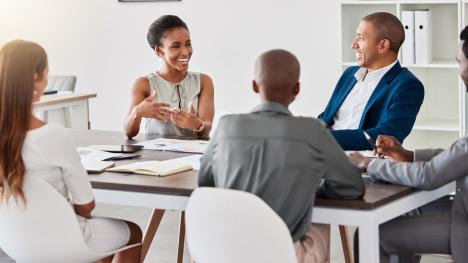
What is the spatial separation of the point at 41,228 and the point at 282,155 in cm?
81

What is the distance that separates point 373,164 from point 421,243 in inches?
12.3

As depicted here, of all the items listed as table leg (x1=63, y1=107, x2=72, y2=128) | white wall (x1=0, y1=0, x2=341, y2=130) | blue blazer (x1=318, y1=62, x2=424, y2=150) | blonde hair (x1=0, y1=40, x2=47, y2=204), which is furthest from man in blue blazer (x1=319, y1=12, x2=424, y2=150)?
table leg (x1=63, y1=107, x2=72, y2=128)

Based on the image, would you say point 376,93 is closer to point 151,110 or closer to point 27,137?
point 151,110

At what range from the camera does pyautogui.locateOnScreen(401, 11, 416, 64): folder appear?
16.5 ft

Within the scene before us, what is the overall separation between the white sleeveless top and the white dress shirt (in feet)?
2.16

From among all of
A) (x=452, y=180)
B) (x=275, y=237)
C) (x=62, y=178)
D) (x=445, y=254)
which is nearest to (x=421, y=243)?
(x=445, y=254)

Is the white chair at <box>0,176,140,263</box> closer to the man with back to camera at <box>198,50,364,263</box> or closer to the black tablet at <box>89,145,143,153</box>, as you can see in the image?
the man with back to camera at <box>198,50,364,263</box>

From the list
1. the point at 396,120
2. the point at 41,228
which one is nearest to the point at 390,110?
the point at 396,120

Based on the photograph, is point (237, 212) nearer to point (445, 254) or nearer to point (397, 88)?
point (445, 254)

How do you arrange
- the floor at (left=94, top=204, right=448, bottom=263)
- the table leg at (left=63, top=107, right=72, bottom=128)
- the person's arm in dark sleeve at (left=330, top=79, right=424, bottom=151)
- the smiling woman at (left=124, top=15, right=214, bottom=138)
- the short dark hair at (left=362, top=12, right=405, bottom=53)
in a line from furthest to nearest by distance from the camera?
1. the table leg at (left=63, top=107, right=72, bottom=128)
2. the floor at (left=94, top=204, right=448, bottom=263)
3. the smiling woman at (left=124, top=15, right=214, bottom=138)
4. the short dark hair at (left=362, top=12, right=405, bottom=53)
5. the person's arm in dark sleeve at (left=330, top=79, right=424, bottom=151)

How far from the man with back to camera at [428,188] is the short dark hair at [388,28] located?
80cm

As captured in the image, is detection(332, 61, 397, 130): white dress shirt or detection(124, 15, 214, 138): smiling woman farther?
detection(124, 15, 214, 138): smiling woman

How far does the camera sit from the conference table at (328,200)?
2379 millimetres

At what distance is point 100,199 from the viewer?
2.82 meters
